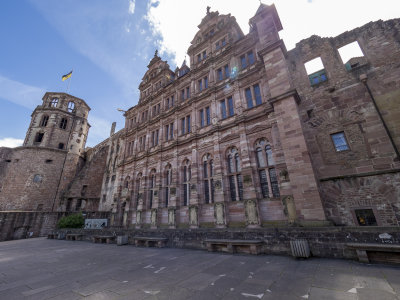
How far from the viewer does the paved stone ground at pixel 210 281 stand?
4.21m

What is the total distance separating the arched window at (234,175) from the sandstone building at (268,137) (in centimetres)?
8

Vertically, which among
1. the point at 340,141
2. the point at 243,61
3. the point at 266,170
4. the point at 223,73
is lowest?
the point at 266,170

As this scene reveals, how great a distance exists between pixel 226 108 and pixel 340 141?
8.91 meters

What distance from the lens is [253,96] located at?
1455 cm

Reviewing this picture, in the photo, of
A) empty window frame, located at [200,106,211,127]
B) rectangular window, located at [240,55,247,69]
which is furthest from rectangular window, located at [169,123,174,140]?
rectangular window, located at [240,55,247,69]

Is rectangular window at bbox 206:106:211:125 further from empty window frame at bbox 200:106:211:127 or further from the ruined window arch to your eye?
the ruined window arch

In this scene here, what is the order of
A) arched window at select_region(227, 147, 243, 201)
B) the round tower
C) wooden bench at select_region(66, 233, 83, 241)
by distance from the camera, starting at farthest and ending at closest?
1. the round tower
2. wooden bench at select_region(66, 233, 83, 241)
3. arched window at select_region(227, 147, 243, 201)

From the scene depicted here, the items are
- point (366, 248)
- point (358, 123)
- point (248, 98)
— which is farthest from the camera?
point (248, 98)

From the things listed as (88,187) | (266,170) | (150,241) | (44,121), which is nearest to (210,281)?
(266,170)

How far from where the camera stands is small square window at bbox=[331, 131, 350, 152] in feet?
36.9

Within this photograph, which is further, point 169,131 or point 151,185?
point 169,131

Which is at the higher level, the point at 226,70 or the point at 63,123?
the point at 63,123

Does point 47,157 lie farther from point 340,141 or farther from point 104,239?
point 340,141

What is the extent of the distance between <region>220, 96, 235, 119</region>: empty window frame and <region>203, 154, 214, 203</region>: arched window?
4.12 m
